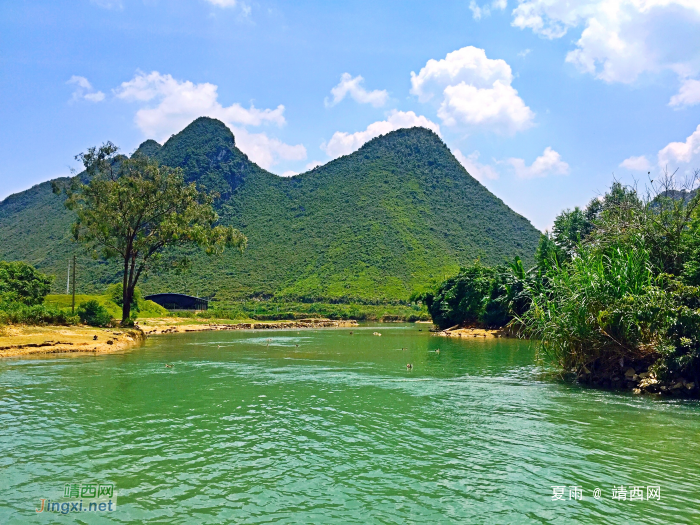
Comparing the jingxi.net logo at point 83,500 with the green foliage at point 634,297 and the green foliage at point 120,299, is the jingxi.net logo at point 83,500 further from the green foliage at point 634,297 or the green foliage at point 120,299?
the green foliage at point 120,299

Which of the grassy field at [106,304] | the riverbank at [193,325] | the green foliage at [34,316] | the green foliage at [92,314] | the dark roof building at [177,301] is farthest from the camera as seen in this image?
the dark roof building at [177,301]

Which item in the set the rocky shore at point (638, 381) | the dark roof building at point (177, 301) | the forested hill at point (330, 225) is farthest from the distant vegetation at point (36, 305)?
the forested hill at point (330, 225)

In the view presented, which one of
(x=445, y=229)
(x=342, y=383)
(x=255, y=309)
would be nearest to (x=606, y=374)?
(x=342, y=383)

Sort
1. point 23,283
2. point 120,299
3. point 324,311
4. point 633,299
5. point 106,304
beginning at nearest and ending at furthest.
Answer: point 633,299 → point 23,283 → point 106,304 → point 120,299 → point 324,311

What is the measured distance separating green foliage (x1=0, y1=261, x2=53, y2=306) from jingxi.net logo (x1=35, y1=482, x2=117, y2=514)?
4218cm

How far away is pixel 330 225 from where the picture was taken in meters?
142

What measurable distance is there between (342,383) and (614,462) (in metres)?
12.3

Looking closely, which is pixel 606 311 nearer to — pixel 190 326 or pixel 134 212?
pixel 134 212

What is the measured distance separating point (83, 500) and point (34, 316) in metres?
32.3

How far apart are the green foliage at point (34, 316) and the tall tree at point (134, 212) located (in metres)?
7.62

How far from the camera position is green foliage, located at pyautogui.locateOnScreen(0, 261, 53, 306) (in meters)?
46.6

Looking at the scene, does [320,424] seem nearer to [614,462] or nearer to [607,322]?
[614,462]

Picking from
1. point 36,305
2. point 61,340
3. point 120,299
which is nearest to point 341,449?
point 61,340

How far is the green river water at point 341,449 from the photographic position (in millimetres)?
8320
